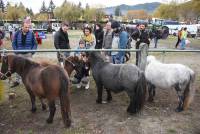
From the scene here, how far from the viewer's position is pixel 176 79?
6.37 m

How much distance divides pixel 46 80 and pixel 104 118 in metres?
1.51

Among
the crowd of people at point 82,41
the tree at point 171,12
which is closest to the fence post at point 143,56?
the crowd of people at point 82,41

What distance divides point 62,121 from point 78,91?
2.27 m

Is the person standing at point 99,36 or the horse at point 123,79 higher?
the person standing at point 99,36

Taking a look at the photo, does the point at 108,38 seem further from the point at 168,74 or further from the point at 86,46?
the point at 168,74

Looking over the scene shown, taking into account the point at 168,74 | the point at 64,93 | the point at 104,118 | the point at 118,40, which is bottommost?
the point at 104,118

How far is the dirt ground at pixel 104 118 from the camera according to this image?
5.59m

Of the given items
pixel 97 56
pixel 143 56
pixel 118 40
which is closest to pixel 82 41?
pixel 118 40

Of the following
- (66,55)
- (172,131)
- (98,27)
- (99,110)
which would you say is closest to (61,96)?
(99,110)

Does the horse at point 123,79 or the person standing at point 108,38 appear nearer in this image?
the horse at point 123,79

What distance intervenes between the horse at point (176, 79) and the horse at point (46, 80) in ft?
7.27

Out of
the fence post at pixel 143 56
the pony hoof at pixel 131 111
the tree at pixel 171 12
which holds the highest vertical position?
the tree at pixel 171 12

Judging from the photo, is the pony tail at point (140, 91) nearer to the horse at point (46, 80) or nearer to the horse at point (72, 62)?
the horse at point (46, 80)

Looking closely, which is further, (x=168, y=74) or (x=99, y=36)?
(x=99, y=36)
